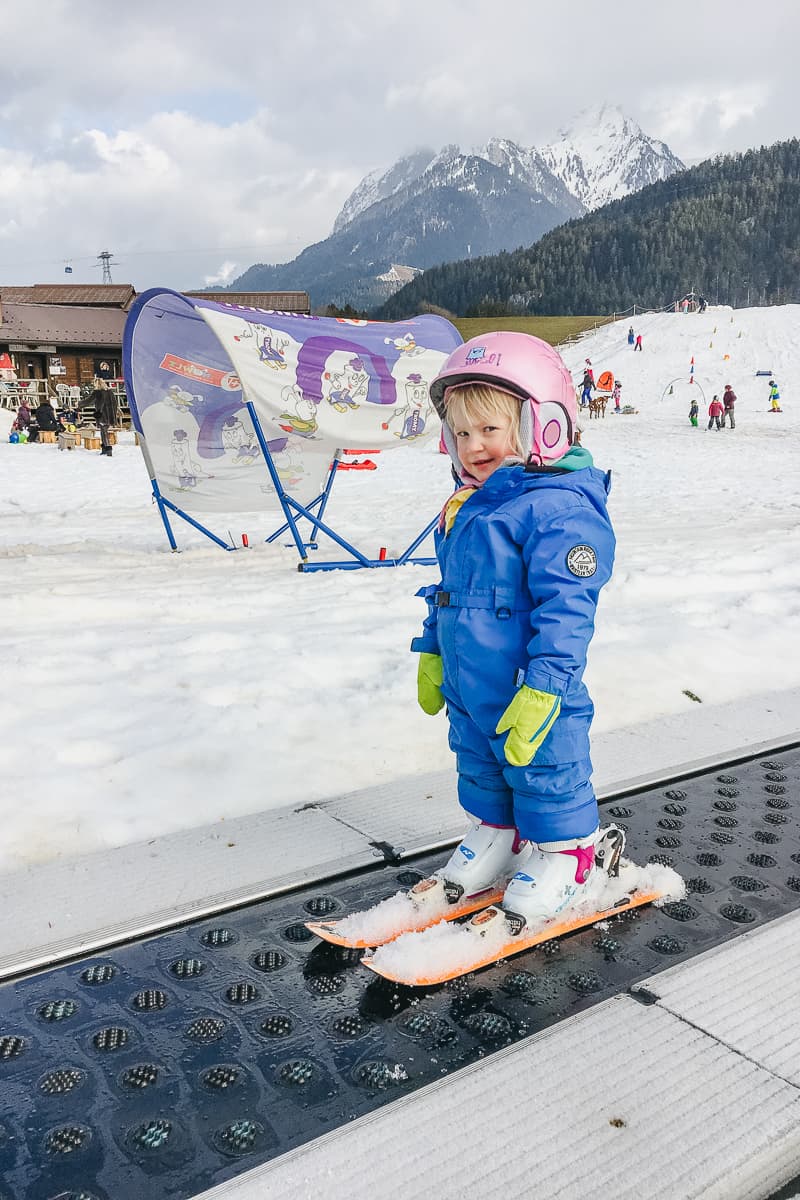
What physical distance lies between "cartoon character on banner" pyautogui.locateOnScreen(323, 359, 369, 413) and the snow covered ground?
1.34m

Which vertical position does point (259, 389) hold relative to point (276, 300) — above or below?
below

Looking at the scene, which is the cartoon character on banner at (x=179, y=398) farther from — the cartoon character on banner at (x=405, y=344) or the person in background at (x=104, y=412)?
the person in background at (x=104, y=412)

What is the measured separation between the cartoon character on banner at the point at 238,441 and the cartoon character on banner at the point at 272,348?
3.66ft

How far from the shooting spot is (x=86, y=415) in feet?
80.2

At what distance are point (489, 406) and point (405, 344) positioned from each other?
5.25m

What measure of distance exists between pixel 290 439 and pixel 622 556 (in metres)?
2.97

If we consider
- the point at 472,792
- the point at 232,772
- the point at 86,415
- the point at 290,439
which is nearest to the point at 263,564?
the point at 290,439

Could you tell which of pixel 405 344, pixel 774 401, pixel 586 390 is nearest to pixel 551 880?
pixel 405 344

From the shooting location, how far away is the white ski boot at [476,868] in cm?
220

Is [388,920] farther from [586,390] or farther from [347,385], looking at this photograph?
[586,390]

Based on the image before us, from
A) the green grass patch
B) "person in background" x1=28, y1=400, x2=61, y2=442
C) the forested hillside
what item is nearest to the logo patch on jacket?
"person in background" x1=28, y1=400, x2=61, y2=442

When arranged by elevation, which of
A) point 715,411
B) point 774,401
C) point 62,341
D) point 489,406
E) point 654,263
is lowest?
point 489,406

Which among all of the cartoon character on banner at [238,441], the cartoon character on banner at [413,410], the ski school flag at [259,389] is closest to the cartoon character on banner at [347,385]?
the ski school flag at [259,389]

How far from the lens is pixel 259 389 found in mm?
6406
